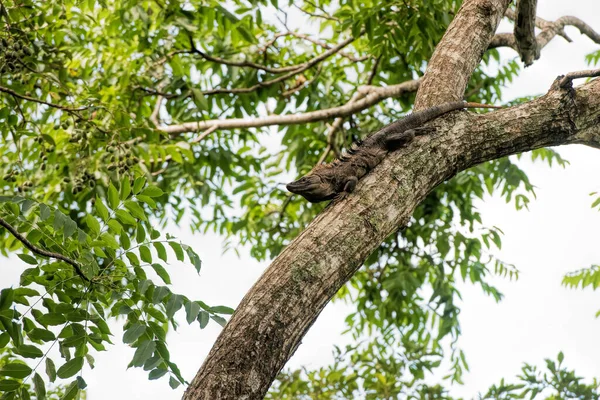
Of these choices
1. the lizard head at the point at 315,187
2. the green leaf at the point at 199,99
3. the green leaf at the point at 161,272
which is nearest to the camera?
the green leaf at the point at 161,272

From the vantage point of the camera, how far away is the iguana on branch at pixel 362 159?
288 cm

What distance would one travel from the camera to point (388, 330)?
24.7 ft

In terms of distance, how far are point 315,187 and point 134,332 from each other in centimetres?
119

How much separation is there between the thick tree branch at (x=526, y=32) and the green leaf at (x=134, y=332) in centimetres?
302

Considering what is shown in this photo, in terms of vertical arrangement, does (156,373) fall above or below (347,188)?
below

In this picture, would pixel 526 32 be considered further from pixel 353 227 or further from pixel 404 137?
pixel 353 227

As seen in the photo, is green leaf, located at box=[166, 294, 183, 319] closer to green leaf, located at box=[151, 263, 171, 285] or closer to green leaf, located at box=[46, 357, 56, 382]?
green leaf, located at box=[151, 263, 171, 285]

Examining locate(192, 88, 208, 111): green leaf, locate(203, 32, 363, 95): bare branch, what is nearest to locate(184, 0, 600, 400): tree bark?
locate(192, 88, 208, 111): green leaf

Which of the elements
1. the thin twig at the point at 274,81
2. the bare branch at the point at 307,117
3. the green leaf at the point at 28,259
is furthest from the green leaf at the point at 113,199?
the thin twig at the point at 274,81

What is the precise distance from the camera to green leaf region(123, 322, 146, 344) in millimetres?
2334

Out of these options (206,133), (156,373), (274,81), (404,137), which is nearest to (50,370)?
(156,373)

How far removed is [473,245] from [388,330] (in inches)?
63.5

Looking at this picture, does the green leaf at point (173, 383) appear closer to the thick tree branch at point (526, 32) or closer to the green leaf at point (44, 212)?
the green leaf at point (44, 212)

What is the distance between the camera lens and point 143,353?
7.62ft
